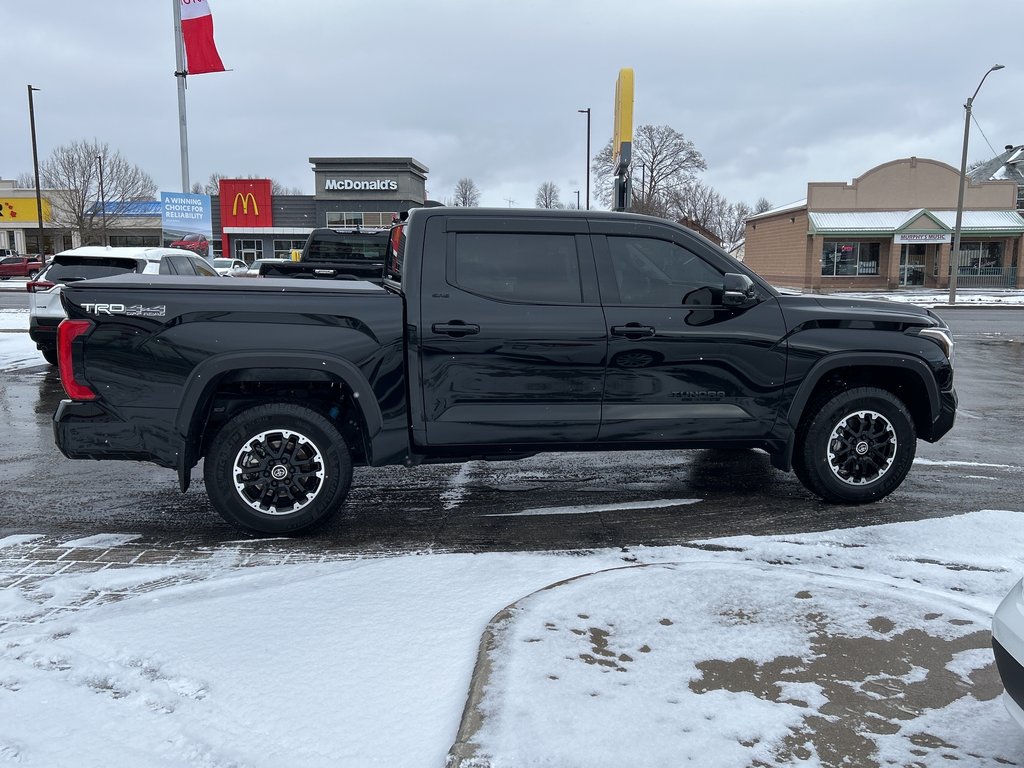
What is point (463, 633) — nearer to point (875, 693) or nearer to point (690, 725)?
point (690, 725)

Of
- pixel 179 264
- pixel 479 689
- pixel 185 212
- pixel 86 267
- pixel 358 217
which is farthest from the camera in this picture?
pixel 358 217

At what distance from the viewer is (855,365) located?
5.46 m

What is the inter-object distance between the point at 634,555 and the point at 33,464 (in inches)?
205

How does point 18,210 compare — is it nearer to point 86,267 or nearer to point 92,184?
point 92,184

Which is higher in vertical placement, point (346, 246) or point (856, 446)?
point (346, 246)

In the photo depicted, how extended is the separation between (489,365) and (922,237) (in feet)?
139

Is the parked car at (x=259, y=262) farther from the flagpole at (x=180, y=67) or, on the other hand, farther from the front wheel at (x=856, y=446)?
the front wheel at (x=856, y=446)

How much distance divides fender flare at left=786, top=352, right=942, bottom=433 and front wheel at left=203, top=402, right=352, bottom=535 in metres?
2.97

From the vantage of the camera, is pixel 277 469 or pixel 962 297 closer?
Result: pixel 277 469

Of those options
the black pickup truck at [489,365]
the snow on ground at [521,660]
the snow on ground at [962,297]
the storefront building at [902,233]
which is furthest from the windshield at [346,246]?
the storefront building at [902,233]

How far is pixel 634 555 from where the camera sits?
15.0 ft

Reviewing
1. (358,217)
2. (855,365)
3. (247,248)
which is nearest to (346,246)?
(855,365)

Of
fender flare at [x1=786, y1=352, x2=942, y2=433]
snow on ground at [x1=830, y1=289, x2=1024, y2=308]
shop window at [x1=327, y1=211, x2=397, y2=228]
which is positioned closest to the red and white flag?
fender flare at [x1=786, y1=352, x2=942, y2=433]

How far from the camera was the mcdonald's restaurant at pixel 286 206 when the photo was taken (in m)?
56.4
